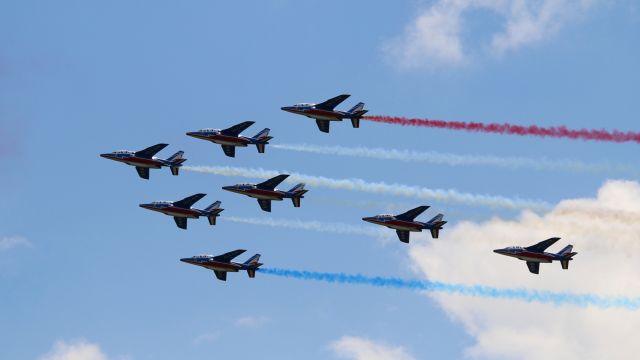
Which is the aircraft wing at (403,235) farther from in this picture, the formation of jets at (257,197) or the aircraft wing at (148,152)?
the aircraft wing at (148,152)

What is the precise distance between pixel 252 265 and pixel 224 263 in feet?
14.6

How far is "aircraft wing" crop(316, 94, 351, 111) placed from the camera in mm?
137375

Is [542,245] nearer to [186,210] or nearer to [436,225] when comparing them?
[436,225]

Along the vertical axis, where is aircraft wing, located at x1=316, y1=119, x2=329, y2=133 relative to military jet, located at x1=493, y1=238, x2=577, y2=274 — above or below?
above

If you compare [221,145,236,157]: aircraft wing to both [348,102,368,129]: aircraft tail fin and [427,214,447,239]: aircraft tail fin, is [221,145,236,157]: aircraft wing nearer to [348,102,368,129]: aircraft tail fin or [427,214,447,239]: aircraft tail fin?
[348,102,368,129]: aircraft tail fin

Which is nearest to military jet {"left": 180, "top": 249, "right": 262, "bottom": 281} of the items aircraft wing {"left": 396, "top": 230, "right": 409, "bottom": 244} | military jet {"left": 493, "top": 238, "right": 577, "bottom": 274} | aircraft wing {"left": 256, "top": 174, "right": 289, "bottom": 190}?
aircraft wing {"left": 256, "top": 174, "right": 289, "bottom": 190}

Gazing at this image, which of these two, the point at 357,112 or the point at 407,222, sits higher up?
the point at 357,112

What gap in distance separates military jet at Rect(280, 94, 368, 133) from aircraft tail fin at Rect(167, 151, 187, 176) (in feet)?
48.7

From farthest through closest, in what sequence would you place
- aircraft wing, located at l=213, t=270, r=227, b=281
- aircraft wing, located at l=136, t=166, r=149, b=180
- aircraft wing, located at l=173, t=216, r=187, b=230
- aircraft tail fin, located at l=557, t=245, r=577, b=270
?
aircraft wing, located at l=213, t=270, r=227, b=281 < aircraft wing, located at l=173, t=216, r=187, b=230 < aircraft wing, located at l=136, t=166, r=149, b=180 < aircraft tail fin, located at l=557, t=245, r=577, b=270

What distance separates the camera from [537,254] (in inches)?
5443

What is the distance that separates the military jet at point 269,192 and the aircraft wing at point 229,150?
4.25 metres

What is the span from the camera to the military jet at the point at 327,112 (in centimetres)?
13800

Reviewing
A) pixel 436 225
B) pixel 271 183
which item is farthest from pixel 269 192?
pixel 436 225

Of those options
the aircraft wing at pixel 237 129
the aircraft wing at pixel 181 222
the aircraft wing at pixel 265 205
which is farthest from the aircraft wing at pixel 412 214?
the aircraft wing at pixel 181 222
